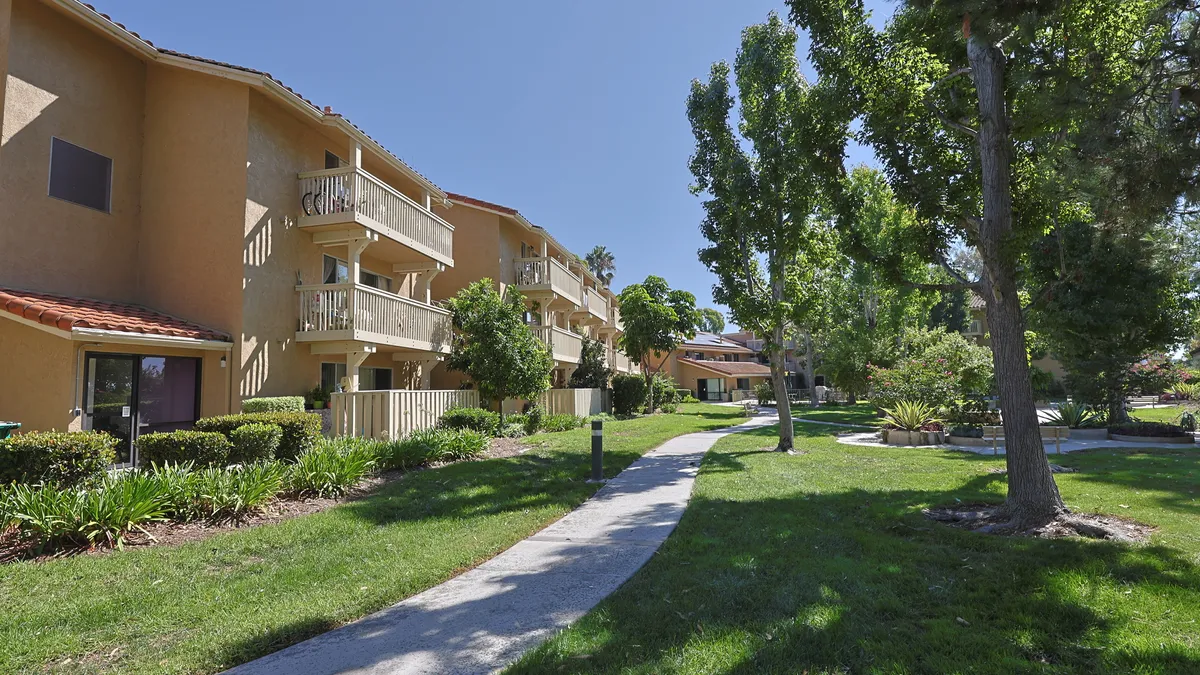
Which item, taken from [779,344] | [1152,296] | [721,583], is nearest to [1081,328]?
[1152,296]

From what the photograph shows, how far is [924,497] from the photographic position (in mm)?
7695

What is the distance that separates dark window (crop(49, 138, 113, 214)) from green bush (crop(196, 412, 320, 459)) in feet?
18.1

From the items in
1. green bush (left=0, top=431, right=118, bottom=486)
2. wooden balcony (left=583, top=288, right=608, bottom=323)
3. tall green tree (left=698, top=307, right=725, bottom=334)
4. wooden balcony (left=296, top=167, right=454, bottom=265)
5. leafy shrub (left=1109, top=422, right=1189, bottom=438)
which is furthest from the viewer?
tall green tree (left=698, top=307, right=725, bottom=334)

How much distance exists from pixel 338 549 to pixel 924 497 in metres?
7.31

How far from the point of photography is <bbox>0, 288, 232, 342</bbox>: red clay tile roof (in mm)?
8781

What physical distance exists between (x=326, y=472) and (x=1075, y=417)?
65.3 ft

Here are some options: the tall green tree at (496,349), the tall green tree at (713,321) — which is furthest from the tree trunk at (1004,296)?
the tall green tree at (713,321)

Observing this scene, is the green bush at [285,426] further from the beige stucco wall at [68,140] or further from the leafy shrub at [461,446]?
the beige stucco wall at [68,140]

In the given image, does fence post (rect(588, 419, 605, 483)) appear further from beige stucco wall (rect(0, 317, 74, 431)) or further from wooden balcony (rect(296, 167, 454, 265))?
beige stucco wall (rect(0, 317, 74, 431))

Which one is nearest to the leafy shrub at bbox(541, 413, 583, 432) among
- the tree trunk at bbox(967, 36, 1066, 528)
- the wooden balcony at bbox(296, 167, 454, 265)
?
the wooden balcony at bbox(296, 167, 454, 265)

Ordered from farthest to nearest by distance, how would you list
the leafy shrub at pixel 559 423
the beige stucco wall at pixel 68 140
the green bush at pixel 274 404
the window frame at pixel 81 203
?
the leafy shrub at pixel 559 423 → the green bush at pixel 274 404 → the window frame at pixel 81 203 → the beige stucco wall at pixel 68 140

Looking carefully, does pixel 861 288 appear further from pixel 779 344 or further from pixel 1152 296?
pixel 779 344

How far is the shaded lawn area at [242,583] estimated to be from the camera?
3.60 meters

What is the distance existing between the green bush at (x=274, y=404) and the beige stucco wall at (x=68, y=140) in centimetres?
369
